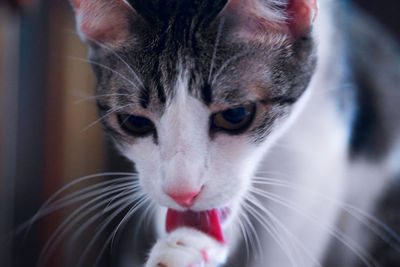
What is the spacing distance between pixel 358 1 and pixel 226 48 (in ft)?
0.79

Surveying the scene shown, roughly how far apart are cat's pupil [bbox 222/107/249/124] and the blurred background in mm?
223

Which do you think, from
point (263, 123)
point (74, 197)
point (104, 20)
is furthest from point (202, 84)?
point (74, 197)

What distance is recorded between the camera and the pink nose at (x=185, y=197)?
566 mm

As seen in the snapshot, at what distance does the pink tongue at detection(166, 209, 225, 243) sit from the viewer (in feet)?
2.12

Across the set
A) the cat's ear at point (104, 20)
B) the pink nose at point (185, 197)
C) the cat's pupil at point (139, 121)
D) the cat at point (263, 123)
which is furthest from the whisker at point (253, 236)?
the cat's ear at point (104, 20)

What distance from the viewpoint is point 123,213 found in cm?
72

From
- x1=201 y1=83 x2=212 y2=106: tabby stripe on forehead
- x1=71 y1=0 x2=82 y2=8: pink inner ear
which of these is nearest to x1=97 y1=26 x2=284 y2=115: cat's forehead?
x1=201 y1=83 x2=212 y2=106: tabby stripe on forehead

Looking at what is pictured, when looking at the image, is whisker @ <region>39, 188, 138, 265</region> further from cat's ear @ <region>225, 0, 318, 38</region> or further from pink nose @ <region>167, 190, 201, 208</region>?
cat's ear @ <region>225, 0, 318, 38</region>

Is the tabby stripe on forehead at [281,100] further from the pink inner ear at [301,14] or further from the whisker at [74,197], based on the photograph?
the whisker at [74,197]

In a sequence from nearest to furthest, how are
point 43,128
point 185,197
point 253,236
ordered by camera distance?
point 185,197
point 253,236
point 43,128

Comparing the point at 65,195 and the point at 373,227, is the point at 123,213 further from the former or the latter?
the point at 373,227

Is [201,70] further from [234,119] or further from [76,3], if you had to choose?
[76,3]

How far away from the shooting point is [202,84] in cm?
61

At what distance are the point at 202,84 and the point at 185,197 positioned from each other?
0.18 m
